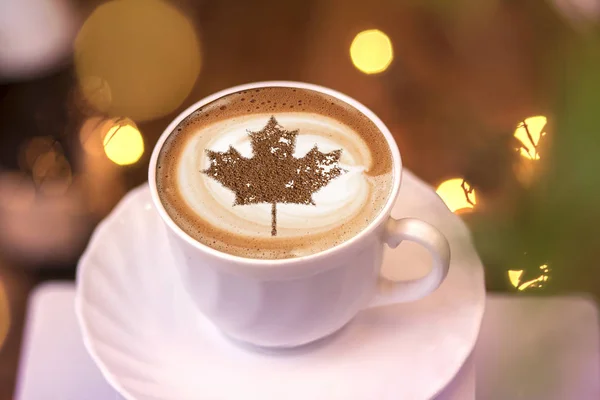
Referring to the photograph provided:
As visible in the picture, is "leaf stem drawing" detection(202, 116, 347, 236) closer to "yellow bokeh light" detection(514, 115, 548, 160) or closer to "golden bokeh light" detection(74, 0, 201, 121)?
"yellow bokeh light" detection(514, 115, 548, 160)

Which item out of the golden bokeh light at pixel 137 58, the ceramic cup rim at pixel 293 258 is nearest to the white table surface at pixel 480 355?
the ceramic cup rim at pixel 293 258

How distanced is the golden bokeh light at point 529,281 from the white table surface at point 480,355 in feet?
1.07

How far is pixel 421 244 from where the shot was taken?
0.52 m

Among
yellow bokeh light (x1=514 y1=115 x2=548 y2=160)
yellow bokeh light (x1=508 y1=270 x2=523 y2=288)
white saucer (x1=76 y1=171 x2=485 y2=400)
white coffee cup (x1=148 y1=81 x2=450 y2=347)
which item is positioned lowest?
Result: white saucer (x1=76 y1=171 x2=485 y2=400)

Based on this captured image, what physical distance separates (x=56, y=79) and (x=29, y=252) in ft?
1.21

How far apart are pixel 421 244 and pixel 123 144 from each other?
1.93 ft

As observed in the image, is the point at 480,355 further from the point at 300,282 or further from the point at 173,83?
the point at 173,83

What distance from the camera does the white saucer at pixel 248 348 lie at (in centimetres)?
54

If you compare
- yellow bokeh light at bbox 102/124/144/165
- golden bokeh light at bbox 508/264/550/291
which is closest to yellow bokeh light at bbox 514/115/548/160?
golden bokeh light at bbox 508/264/550/291

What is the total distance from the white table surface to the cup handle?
8 centimetres

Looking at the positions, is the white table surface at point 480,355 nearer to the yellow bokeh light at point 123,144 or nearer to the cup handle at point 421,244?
the cup handle at point 421,244

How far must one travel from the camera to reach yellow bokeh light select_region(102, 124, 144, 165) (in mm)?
903

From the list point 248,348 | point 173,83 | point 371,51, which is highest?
point 371,51

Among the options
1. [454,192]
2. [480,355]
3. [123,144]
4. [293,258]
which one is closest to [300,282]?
[293,258]
